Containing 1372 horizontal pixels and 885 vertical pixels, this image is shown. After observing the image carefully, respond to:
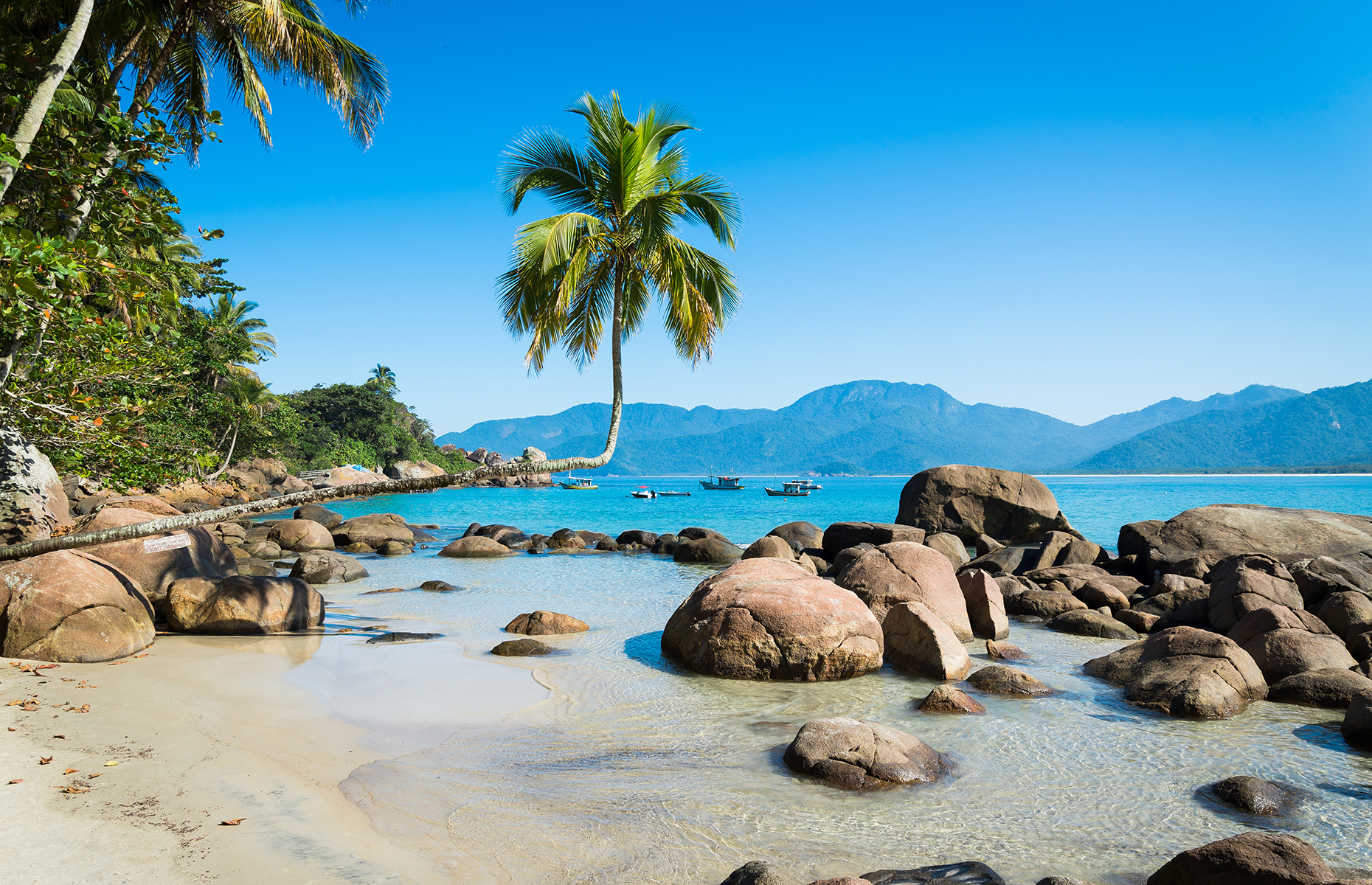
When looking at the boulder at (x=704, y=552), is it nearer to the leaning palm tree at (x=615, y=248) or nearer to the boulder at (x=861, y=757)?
the leaning palm tree at (x=615, y=248)

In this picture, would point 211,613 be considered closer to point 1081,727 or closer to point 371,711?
point 371,711

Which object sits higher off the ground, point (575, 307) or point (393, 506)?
point (575, 307)


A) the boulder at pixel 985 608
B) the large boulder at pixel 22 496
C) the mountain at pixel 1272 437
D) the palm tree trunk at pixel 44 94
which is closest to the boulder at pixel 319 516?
the large boulder at pixel 22 496

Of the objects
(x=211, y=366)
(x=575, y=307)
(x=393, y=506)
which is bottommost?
(x=393, y=506)

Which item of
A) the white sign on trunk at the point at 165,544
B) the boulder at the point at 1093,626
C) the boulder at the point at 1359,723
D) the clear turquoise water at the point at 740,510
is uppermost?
the white sign on trunk at the point at 165,544

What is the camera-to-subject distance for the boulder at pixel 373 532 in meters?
24.2

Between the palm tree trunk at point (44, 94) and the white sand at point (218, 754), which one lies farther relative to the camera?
the palm tree trunk at point (44, 94)

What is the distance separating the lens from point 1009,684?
783 centimetres

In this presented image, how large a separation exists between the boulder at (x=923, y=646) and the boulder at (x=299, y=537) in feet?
64.6

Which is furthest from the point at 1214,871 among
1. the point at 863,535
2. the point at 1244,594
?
the point at 863,535

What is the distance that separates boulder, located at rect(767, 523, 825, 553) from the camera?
75.6ft

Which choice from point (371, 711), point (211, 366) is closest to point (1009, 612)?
point (371, 711)

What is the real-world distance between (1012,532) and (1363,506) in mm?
47030

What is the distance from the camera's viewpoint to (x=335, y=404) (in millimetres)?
65375
